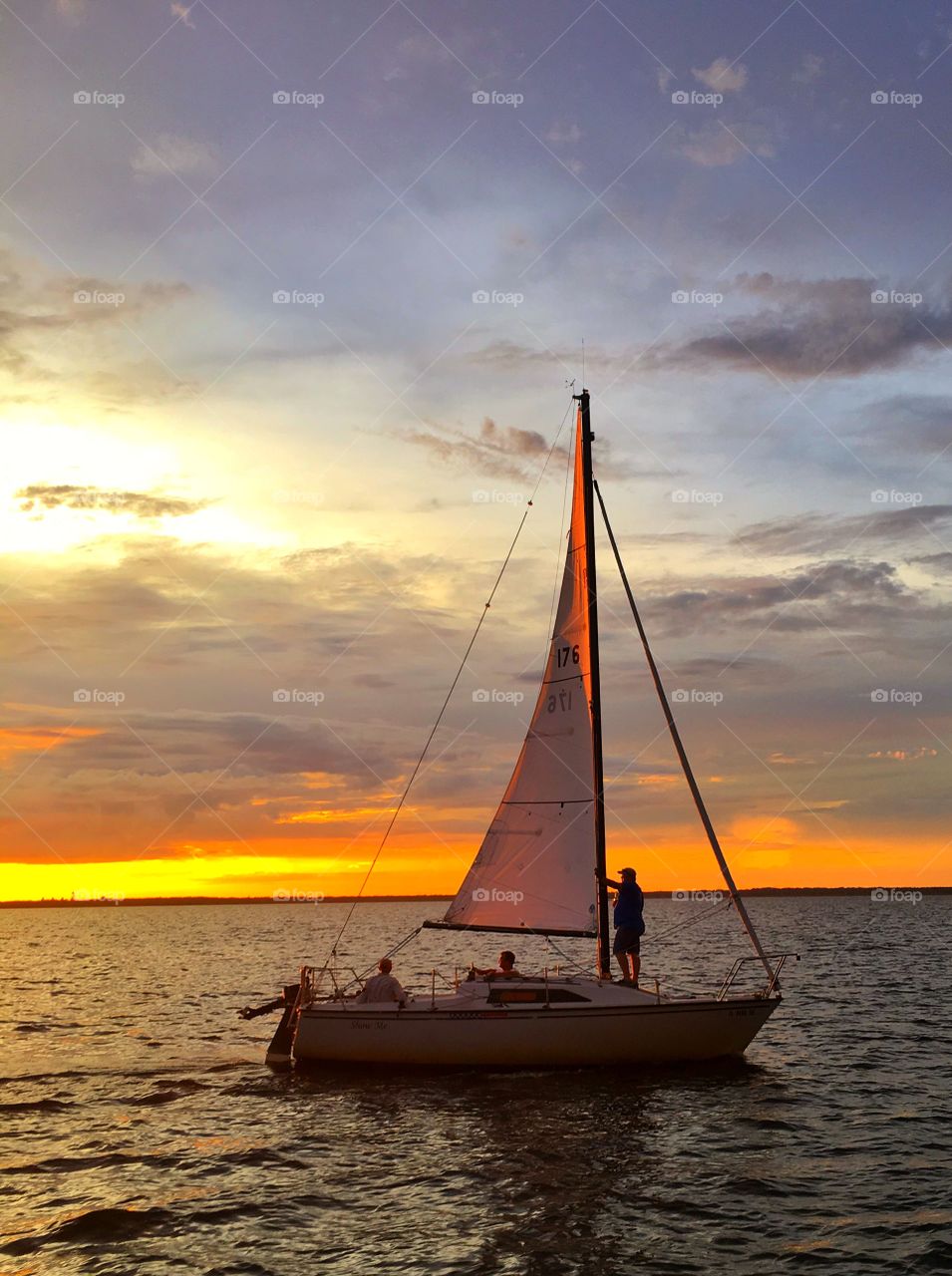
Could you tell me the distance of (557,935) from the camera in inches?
933

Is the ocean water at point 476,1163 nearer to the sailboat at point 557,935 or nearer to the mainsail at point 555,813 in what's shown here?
the sailboat at point 557,935

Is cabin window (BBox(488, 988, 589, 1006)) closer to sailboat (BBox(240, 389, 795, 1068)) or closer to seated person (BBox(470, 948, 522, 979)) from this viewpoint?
sailboat (BBox(240, 389, 795, 1068))

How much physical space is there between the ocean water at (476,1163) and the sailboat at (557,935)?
78cm

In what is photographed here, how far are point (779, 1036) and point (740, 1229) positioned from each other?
17247mm

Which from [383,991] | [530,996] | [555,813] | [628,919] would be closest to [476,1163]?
[530,996]

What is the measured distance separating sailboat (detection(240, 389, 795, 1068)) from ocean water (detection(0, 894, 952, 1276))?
776 mm

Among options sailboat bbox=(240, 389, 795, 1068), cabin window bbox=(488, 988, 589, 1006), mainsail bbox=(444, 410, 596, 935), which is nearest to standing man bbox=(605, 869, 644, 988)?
sailboat bbox=(240, 389, 795, 1068)

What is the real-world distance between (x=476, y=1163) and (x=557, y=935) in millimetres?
7326

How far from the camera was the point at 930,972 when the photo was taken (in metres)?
54.2

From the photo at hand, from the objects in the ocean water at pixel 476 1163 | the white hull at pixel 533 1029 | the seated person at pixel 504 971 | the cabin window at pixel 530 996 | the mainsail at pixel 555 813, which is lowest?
the ocean water at pixel 476 1163

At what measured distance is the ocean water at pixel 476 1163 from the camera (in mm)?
13141

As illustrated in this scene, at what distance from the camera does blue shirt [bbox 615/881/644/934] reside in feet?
79.0

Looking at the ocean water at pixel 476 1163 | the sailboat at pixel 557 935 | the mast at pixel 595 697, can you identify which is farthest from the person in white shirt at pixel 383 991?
the mast at pixel 595 697

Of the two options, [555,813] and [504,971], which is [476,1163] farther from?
[555,813]
